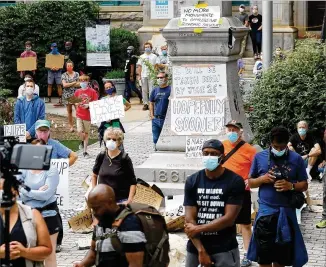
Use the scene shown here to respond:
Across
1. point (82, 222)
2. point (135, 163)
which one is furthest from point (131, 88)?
point (82, 222)

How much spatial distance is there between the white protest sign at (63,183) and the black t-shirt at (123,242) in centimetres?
389

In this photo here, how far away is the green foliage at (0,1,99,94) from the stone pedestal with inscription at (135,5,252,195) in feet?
48.8

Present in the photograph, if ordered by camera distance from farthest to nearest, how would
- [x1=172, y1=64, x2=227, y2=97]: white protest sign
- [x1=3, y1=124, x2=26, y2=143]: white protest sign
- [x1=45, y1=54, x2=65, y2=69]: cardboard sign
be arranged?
1. [x1=45, y1=54, x2=65, y2=69]: cardboard sign
2. [x1=3, y1=124, x2=26, y2=143]: white protest sign
3. [x1=172, y1=64, x2=227, y2=97]: white protest sign

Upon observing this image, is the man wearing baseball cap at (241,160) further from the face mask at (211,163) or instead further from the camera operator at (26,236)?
the camera operator at (26,236)

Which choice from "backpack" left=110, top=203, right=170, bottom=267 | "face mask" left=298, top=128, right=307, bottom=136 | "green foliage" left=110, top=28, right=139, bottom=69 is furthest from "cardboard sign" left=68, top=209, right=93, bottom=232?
"green foliage" left=110, top=28, right=139, bottom=69

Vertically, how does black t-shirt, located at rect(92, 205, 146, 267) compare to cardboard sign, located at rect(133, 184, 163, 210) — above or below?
above

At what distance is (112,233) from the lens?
6785 millimetres

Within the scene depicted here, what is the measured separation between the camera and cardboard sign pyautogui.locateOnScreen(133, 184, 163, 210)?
463 inches

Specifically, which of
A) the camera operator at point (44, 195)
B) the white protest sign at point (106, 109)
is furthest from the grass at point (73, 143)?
the camera operator at point (44, 195)

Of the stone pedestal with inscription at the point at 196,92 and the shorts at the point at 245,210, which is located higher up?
the stone pedestal with inscription at the point at 196,92

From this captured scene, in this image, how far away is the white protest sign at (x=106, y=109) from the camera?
49.6 feet

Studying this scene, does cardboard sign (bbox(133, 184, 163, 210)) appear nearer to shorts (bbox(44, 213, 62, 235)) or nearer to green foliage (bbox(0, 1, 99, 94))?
shorts (bbox(44, 213, 62, 235))

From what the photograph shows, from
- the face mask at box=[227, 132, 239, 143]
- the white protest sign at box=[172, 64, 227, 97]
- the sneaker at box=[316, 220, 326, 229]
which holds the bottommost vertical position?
the sneaker at box=[316, 220, 326, 229]

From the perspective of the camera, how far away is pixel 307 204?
13.0 metres
